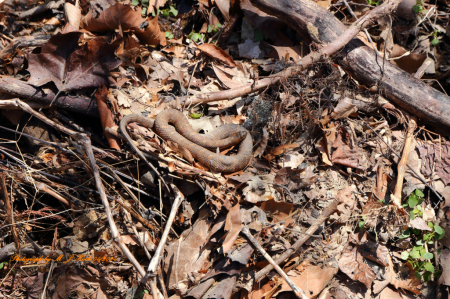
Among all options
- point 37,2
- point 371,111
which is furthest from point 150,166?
point 37,2

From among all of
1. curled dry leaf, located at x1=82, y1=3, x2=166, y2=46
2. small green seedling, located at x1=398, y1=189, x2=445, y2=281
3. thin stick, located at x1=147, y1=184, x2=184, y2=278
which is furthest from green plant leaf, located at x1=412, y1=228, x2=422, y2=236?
curled dry leaf, located at x1=82, y1=3, x2=166, y2=46

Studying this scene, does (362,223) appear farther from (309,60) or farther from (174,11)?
(174,11)

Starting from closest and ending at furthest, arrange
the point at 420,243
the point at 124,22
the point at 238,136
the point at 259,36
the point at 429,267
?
the point at 429,267, the point at 420,243, the point at 238,136, the point at 124,22, the point at 259,36

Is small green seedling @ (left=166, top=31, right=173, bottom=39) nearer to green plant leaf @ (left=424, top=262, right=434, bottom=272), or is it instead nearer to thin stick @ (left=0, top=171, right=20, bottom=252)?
thin stick @ (left=0, top=171, right=20, bottom=252)

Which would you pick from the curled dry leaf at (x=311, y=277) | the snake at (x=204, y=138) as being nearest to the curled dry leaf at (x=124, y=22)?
the snake at (x=204, y=138)

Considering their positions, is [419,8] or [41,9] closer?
[41,9]

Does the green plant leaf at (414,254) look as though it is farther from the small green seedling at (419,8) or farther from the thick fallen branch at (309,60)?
the small green seedling at (419,8)

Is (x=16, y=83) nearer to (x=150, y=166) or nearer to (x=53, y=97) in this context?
(x=53, y=97)

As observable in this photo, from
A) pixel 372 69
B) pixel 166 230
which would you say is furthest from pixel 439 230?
pixel 166 230
